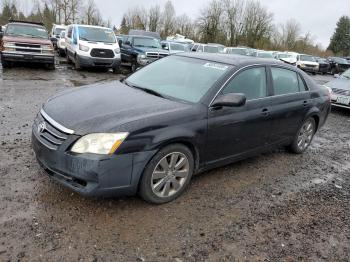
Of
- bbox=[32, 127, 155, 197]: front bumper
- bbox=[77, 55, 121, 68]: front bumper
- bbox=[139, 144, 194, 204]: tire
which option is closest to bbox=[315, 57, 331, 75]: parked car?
bbox=[77, 55, 121, 68]: front bumper

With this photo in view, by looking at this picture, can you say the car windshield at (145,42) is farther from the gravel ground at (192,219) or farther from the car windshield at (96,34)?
the gravel ground at (192,219)

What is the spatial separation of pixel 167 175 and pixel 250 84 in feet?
5.92

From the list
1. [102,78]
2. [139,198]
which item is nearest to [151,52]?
[102,78]

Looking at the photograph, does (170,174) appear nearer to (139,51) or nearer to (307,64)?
(139,51)

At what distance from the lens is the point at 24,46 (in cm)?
1283

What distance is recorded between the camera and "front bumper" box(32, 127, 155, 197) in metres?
3.19

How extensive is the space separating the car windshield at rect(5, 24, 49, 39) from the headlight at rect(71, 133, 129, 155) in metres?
12.1

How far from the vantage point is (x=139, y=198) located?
3.79 m

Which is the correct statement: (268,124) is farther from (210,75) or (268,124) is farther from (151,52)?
(151,52)

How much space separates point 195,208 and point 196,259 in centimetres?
86

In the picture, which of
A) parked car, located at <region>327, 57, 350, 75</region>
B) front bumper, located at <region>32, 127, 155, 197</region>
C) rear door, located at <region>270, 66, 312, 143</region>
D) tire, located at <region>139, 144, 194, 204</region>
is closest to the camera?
front bumper, located at <region>32, 127, 155, 197</region>

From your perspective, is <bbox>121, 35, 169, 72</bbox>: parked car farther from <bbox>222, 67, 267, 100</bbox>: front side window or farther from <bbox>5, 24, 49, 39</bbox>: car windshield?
<bbox>222, 67, 267, 100</bbox>: front side window

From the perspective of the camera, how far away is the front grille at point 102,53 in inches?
555

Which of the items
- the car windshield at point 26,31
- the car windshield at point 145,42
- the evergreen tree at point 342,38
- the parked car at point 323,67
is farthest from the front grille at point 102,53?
the evergreen tree at point 342,38
